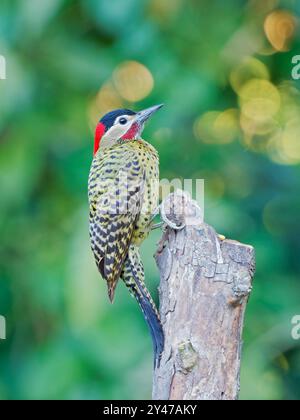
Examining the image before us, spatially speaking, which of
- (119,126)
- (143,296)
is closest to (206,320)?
(143,296)

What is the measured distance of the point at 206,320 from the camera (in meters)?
2.46

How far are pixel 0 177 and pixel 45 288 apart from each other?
51 cm

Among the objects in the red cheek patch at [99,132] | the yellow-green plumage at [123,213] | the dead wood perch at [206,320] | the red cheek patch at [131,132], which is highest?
the red cheek patch at [131,132]

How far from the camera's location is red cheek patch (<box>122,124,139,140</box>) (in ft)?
10.8

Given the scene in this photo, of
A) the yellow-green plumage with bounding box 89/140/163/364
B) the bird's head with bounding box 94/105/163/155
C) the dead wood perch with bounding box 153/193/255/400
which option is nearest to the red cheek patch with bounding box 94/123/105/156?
the bird's head with bounding box 94/105/163/155

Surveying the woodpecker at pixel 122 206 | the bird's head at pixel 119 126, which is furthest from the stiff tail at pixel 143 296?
the bird's head at pixel 119 126

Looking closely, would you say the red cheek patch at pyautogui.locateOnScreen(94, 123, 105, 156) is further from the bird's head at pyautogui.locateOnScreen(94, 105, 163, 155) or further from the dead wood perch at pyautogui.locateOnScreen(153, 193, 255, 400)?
the dead wood perch at pyautogui.locateOnScreen(153, 193, 255, 400)

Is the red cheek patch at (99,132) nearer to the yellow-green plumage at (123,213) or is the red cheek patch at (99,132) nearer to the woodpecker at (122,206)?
the woodpecker at (122,206)

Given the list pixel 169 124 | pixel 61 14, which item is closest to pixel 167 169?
pixel 169 124

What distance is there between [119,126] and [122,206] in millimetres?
414

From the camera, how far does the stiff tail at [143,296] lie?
2.59m

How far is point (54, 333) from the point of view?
12.6 ft

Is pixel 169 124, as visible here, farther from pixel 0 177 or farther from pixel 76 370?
pixel 76 370

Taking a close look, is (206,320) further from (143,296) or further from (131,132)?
(131,132)
